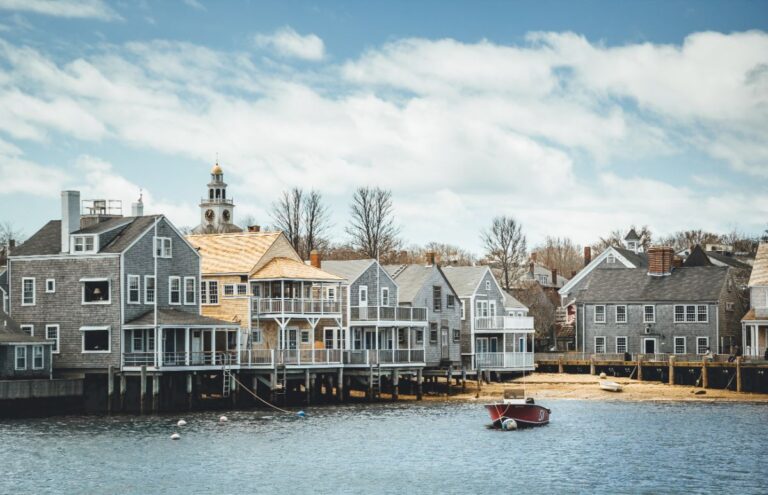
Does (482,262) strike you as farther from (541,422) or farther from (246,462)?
(246,462)

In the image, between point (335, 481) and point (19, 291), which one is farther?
point (19, 291)

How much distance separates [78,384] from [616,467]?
105 feet

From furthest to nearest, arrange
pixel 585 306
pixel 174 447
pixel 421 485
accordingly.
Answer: pixel 585 306, pixel 174 447, pixel 421 485

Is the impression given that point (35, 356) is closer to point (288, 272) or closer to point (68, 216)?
point (68, 216)

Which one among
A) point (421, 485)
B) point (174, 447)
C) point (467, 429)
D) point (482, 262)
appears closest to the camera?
point (421, 485)

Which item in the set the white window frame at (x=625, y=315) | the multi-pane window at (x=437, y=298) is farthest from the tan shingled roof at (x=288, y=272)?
the white window frame at (x=625, y=315)

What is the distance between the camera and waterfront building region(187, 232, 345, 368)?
7681cm

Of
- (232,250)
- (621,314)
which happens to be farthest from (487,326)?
(232,250)

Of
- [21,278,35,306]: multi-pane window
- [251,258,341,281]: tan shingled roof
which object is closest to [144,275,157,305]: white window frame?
[21,278,35,306]: multi-pane window

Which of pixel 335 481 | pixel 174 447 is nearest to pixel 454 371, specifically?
pixel 174 447

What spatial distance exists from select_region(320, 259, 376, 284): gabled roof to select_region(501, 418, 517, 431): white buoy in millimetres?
21584

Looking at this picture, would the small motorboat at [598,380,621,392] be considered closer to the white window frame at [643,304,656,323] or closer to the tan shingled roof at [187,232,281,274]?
the white window frame at [643,304,656,323]

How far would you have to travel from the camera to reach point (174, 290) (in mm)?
74312

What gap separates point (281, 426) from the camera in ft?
211
